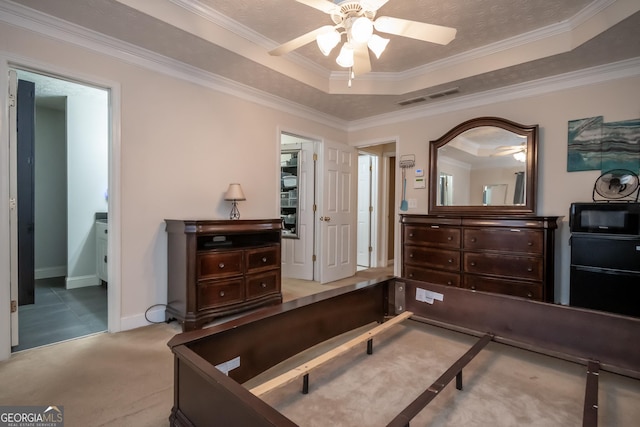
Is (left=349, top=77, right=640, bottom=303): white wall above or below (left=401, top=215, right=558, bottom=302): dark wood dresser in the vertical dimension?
above

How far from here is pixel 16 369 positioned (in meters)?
2.03

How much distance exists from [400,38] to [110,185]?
2.97 metres

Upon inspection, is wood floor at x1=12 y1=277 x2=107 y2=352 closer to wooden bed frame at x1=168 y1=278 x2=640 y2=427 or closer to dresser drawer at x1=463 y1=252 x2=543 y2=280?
wooden bed frame at x1=168 y1=278 x2=640 y2=427

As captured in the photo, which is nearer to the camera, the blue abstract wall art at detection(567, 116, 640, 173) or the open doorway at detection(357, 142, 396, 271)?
the blue abstract wall art at detection(567, 116, 640, 173)

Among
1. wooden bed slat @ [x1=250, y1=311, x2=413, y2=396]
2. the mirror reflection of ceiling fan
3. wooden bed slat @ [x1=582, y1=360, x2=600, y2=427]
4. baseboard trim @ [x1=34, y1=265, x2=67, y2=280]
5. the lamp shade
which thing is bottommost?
baseboard trim @ [x1=34, y1=265, x2=67, y2=280]

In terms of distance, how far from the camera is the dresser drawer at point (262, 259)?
120 inches

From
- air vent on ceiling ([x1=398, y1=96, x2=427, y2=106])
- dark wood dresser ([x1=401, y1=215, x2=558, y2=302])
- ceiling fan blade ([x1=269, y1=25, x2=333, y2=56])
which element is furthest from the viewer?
air vent on ceiling ([x1=398, y1=96, x2=427, y2=106])

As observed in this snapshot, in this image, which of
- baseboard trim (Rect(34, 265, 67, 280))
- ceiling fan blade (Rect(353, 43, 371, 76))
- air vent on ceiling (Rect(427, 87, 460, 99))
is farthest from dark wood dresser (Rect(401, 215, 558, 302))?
baseboard trim (Rect(34, 265, 67, 280))

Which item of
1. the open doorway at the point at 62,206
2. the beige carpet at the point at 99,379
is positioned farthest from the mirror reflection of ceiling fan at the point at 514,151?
the open doorway at the point at 62,206

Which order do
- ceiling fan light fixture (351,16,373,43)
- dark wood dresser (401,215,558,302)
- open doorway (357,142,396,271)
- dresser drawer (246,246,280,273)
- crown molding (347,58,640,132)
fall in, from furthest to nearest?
open doorway (357,142,396,271) → dresser drawer (246,246,280,273) → crown molding (347,58,640,132) → dark wood dresser (401,215,558,302) → ceiling fan light fixture (351,16,373,43)

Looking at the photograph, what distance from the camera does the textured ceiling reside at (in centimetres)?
236

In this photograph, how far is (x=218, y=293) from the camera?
9.22 ft

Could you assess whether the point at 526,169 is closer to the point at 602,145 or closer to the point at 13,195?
the point at 602,145

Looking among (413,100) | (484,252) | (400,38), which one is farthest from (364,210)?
(400,38)
